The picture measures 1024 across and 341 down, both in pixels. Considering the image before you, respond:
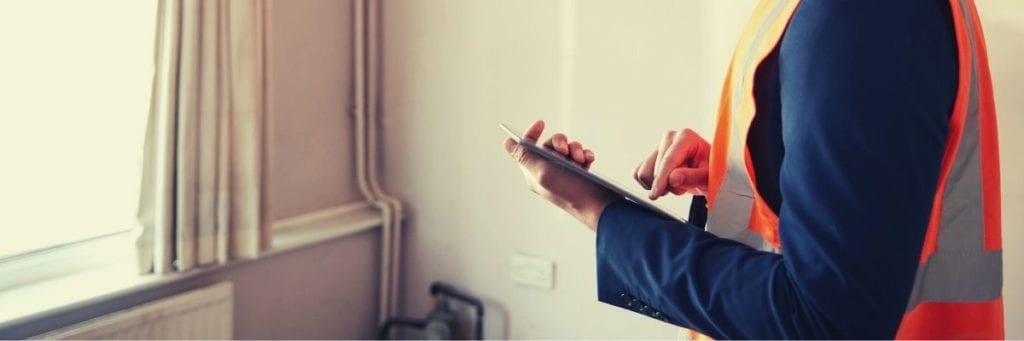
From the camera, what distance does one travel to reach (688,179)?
90 centimetres

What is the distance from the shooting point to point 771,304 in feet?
2.01

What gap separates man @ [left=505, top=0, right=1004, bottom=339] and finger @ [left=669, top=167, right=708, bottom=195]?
0.08 m

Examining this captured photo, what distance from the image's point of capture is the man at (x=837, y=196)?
56 centimetres

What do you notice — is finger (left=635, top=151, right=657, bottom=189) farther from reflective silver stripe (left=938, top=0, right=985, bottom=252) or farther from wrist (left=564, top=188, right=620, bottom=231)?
reflective silver stripe (left=938, top=0, right=985, bottom=252)

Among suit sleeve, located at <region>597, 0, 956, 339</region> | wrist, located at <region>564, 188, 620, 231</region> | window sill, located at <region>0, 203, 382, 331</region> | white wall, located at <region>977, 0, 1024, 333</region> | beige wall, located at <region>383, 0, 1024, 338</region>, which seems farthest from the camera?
beige wall, located at <region>383, 0, 1024, 338</region>

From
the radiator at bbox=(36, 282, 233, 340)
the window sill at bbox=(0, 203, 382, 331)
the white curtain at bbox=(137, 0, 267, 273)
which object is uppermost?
the white curtain at bbox=(137, 0, 267, 273)

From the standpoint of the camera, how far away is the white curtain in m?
1.52

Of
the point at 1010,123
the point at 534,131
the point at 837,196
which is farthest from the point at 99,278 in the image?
the point at 1010,123

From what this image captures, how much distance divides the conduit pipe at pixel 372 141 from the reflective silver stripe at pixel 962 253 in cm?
158

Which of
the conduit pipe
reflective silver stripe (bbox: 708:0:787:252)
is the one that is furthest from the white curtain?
reflective silver stripe (bbox: 708:0:787:252)

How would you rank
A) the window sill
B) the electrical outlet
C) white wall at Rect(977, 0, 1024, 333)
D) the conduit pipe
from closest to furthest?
white wall at Rect(977, 0, 1024, 333) < the window sill < the electrical outlet < the conduit pipe

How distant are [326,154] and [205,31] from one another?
583mm

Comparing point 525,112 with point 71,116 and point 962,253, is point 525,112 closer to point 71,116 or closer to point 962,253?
point 71,116

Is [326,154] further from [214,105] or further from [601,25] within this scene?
[601,25]
